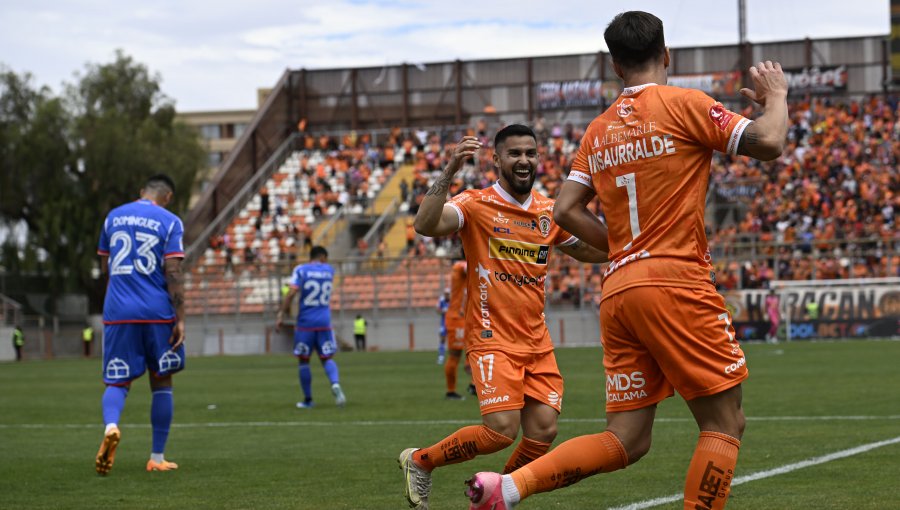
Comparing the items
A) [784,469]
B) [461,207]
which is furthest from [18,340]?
[461,207]

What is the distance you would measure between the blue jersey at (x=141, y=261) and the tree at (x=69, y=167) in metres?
46.5

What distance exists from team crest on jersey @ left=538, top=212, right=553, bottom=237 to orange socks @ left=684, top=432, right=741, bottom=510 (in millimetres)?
2912

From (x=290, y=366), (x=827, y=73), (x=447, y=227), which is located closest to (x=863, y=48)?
(x=827, y=73)

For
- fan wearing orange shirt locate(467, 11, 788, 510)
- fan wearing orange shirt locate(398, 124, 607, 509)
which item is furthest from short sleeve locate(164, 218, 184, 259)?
fan wearing orange shirt locate(467, 11, 788, 510)

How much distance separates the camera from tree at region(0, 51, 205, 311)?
56281 mm

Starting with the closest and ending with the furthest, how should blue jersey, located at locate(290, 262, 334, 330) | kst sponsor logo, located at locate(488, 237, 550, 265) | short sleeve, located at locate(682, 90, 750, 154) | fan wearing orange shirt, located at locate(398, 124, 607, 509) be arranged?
short sleeve, located at locate(682, 90, 750, 154) → fan wearing orange shirt, located at locate(398, 124, 607, 509) → kst sponsor logo, located at locate(488, 237, 550, 265) → blue jersey, located at locate(290, 262, 334, 330)

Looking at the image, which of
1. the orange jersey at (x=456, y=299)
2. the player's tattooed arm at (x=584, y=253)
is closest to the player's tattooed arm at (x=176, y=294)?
the player's tattooed arm at (x=584, y=253)

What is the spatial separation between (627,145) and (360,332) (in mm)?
40039

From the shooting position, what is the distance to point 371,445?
12.7 meters

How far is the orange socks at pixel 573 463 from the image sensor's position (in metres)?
5.69

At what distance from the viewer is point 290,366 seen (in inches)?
1348

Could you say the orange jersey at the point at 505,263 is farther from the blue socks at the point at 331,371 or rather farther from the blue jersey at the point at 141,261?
the blue socks at the point at 331,371

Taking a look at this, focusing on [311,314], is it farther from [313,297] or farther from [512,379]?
[512,379]

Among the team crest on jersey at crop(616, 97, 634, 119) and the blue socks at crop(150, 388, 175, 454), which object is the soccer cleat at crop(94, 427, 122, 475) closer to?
the blue socks at crop(150, 388, 175, 454)
